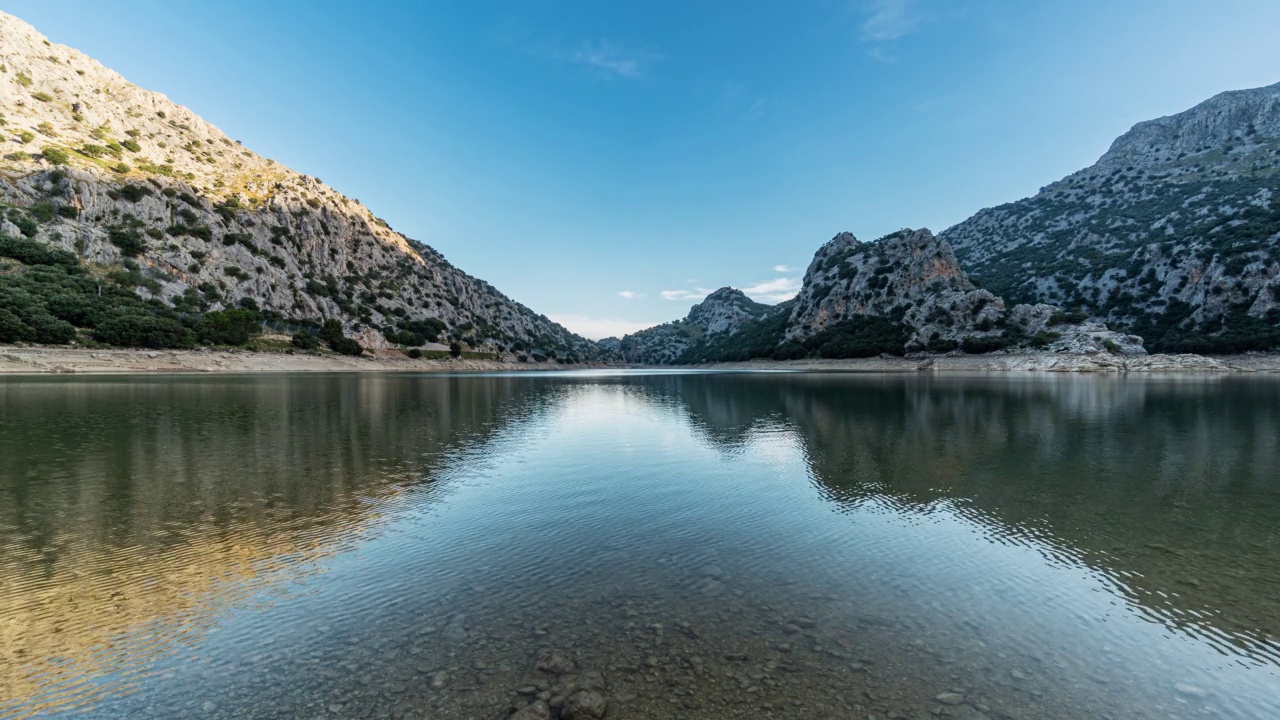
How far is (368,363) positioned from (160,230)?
41957mm

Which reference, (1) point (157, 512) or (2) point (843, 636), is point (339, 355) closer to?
(1) point (157, 512)

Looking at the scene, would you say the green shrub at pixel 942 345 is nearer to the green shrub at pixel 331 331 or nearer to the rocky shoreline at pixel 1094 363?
the rocky shoreline at pixel 1094 363

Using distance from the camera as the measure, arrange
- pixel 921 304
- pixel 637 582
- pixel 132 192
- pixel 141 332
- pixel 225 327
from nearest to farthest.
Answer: pixel 637 582, pixel 141 332, pixel 225 327, pixel 132 192, pixel 921 304

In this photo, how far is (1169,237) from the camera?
12625 cm

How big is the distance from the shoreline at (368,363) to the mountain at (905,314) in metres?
3.81

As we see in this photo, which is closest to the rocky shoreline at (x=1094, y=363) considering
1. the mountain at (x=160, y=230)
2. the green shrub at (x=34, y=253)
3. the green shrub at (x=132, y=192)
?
the mountain at (x=160, y=230)

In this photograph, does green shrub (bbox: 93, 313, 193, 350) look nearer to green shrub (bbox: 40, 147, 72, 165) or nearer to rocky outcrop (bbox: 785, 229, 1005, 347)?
green shrub (bbox: 40, 147, 72, 165)

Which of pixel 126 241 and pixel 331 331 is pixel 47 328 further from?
pixel 331 331

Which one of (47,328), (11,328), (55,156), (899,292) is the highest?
(55,156)

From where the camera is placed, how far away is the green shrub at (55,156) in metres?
84.8

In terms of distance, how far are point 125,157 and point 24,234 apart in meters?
46.7

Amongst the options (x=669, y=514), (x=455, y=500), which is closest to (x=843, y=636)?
(x=669, y=514)

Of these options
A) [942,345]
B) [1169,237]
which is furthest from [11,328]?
[1169,237]

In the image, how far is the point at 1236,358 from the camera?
8525 centimetres
